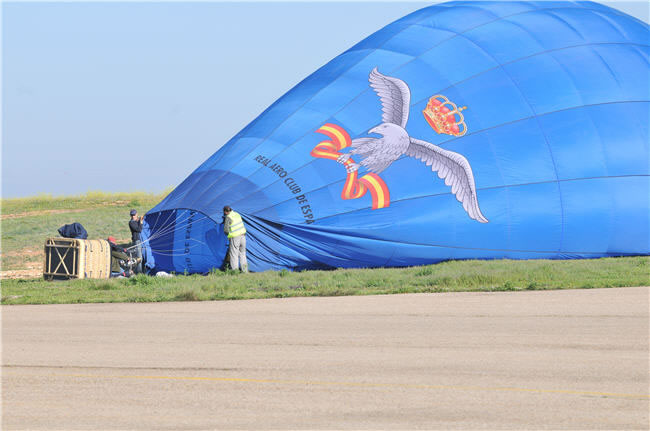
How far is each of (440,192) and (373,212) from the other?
1.42 meters

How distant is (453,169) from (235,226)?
449 cm

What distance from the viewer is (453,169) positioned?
17406 millimetres

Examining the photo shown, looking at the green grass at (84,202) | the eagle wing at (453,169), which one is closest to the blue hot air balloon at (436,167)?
the eagle wing at (453,169)

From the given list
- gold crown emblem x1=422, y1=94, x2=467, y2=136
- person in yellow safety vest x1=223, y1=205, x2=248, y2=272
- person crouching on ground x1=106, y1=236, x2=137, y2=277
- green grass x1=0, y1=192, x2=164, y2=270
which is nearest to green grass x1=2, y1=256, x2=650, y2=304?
person in yellow safety vest x1=223, y1=205, x2=248, y2=272

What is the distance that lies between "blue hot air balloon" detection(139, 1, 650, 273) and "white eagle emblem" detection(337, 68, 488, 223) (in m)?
0.03

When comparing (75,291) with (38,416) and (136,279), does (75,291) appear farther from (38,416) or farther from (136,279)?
(38,416)

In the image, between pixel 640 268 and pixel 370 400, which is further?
pixel 640 268

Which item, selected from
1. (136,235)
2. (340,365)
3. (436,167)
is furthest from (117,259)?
(340,365)

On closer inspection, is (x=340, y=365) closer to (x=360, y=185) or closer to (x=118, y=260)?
(x=360, y=185)

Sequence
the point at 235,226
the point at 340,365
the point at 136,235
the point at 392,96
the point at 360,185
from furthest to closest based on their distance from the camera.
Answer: the point at 136,235, the point at 392,96, the point at 360,185, the point at 235,226, the point at 340,365

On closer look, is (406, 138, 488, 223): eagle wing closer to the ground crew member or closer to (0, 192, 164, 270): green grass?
the ground crew member

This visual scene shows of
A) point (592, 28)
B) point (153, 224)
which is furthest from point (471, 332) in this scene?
point (592, 28)

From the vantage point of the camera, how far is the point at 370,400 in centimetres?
718

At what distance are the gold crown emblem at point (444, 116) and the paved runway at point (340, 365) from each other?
5608 millimetres
